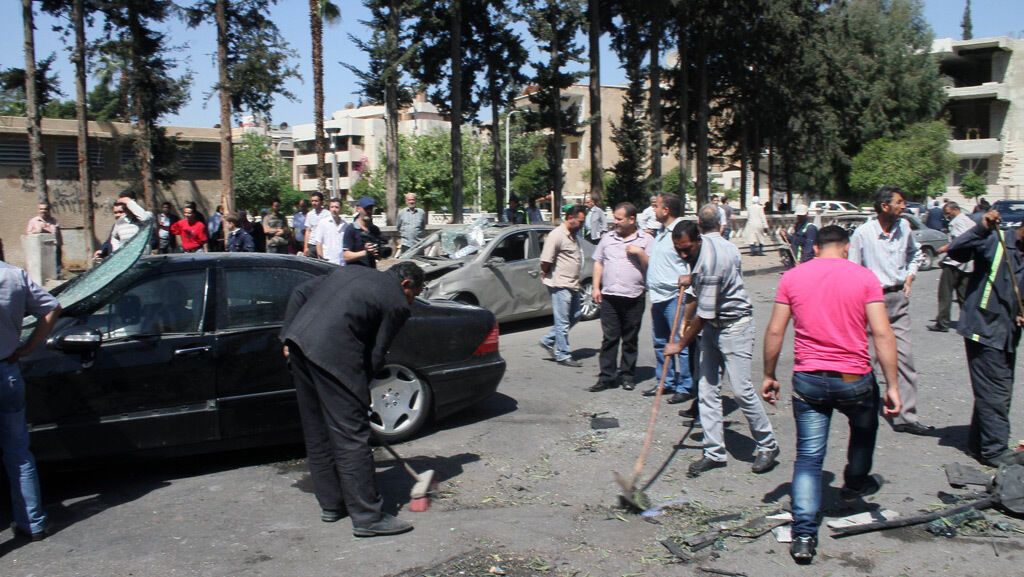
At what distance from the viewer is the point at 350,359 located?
15.1 feet

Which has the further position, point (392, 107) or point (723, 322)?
point (392, 107)

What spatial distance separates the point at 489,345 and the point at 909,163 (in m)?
36.7

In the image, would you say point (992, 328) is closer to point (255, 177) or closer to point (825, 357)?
point (825, 357)

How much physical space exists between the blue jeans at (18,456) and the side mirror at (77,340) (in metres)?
0.43

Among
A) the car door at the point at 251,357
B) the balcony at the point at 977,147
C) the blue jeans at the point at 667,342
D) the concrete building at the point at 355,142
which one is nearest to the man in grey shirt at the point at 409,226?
the blue jeans at the point at 667,342

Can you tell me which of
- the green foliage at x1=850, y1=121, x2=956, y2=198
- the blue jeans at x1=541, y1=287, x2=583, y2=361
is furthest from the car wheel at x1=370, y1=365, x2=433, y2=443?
the green foliage at x1=850, y1=121, x2=956, y2=198

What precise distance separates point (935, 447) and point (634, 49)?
2875cm

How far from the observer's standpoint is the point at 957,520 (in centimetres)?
472

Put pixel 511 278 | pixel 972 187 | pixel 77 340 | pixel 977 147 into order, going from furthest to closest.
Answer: pixel 977 147
pixel 972 187
pixel 511 278
pixel 77 340

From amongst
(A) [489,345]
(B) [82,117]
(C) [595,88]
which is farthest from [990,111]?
(A) [489,345]

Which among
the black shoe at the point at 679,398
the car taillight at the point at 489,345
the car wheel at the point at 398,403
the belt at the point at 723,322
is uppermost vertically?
the belt at the point at 723,322

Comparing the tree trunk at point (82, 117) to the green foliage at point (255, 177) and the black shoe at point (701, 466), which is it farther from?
the green foliage at point (255, 177)

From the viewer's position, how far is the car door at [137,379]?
5.06 metres

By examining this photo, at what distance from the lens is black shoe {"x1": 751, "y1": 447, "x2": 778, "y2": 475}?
5.65 meters
